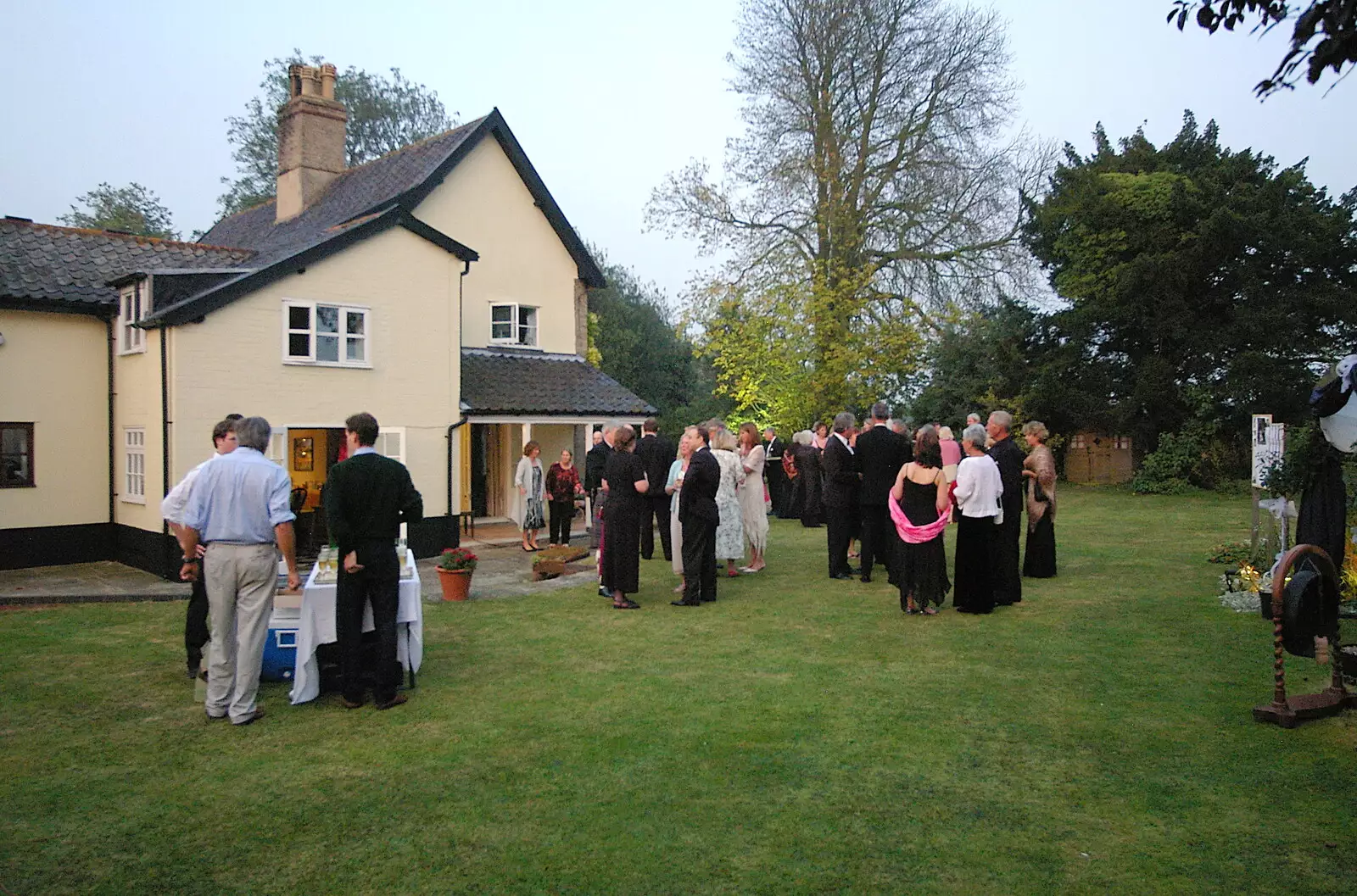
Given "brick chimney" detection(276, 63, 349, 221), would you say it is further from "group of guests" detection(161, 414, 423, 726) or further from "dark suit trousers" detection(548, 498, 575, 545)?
"group of guests" detection(161, 414, 423, 726)

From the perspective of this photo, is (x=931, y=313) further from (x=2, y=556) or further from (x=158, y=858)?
(x=158, y=858)

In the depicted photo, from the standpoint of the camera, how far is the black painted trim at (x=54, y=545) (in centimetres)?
1434

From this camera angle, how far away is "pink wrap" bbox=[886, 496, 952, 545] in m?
9.70

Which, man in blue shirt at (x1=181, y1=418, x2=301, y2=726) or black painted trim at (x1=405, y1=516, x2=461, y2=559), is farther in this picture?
black painted trim at (x1=405, y1=516, x2=461, y2=559)

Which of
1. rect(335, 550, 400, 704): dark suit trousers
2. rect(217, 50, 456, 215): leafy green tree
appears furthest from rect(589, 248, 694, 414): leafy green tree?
rect(335, 550, 400, 704): dark suit trousers

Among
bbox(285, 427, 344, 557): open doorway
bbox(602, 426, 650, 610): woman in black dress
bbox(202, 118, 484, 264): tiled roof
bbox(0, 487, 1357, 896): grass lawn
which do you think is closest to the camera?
bbox(0, 487, 1357, 896): grass lawn

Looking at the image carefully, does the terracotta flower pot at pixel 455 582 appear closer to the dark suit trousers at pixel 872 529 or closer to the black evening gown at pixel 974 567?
the dark suit trousers at pixel 872 529

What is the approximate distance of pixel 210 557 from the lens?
6414 millimetres

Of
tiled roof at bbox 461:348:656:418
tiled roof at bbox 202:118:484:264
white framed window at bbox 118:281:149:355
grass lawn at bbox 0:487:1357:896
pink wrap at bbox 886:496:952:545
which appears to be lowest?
grass lawn at bbox 0:487:1357:896

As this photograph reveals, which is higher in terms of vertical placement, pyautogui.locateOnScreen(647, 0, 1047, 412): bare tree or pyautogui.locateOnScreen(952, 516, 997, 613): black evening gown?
pyautogui.locateOnScreen(647, 0, 1047, 412): bare tree

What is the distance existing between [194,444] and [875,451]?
9027 millimetres

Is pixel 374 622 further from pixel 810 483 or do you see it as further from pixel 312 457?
pixel 810 483

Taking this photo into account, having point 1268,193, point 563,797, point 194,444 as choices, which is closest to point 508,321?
point 194,444

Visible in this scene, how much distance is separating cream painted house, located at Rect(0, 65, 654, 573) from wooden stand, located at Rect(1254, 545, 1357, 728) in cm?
1028
